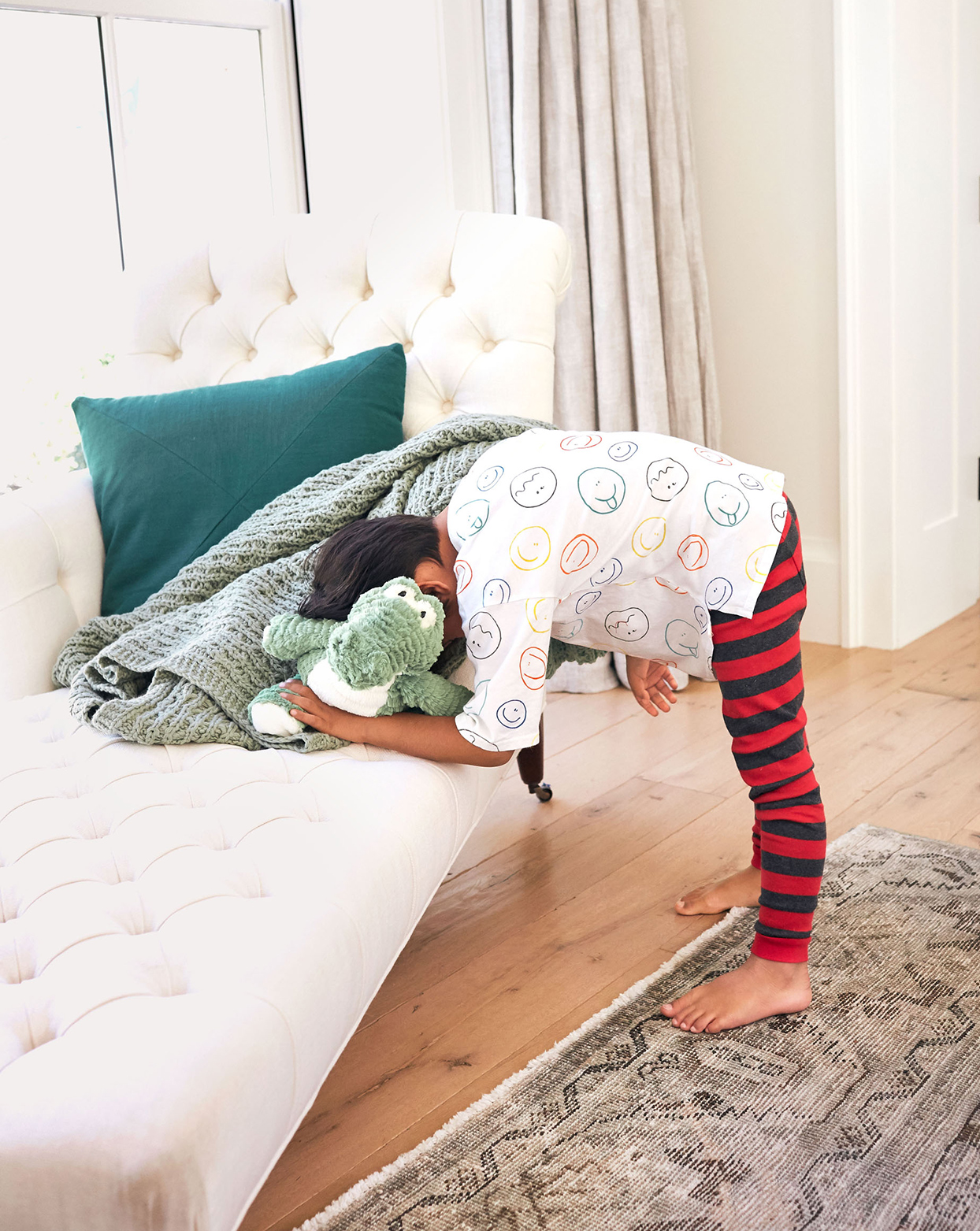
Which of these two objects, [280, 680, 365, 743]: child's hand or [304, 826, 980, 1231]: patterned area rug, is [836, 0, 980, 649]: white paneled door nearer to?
[304, 826, 980, 1231]: patterned area rug

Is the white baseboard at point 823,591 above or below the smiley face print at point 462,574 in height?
below

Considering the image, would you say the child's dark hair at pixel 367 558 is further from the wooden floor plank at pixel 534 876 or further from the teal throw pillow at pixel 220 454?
the wooden floor plank at pixel 534 876

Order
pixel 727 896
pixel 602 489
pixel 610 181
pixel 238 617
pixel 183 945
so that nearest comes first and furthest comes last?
pixel 183 945
pixel 602 489
pixel 238 617
pixel 727 896
pixel 610 181

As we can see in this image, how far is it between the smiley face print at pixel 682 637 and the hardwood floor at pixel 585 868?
1.30ft

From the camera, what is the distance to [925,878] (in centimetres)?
146

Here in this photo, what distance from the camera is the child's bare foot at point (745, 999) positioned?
1181 mm

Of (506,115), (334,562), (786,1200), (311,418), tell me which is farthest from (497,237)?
(786,1200)

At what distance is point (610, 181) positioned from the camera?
7.59 feet

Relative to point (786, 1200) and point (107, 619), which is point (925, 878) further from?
point (107, 619)

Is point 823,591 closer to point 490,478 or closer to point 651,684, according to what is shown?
point 651,684

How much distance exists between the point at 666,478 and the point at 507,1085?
64 centimetres

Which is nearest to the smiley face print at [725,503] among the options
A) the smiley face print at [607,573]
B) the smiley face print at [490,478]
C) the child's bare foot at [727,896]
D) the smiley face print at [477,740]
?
the smiley face print at [607,573]

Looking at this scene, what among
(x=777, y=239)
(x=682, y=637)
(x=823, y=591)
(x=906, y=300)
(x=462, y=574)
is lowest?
(x=823, y=591)

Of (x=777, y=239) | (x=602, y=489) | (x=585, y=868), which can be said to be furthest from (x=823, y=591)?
(x=602, y=489)
